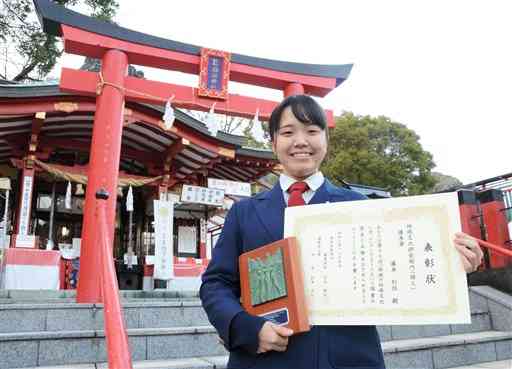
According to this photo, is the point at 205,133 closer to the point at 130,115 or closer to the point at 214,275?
the point at 130,115

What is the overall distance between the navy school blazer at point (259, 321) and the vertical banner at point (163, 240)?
808cm

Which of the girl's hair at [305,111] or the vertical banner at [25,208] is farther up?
the vertical banner at [25,208]

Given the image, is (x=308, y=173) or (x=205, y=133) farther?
(x=205, y=133)

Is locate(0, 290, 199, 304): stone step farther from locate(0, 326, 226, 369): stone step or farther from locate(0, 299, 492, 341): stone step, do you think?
locate(0, 326, 226, 369): stone step

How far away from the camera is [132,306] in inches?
163

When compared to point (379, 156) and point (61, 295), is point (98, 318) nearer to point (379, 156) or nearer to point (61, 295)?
point (61, 295)

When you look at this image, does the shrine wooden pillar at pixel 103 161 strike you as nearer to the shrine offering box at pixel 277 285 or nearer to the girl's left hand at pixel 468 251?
the shrine offering box at pixel 277 285

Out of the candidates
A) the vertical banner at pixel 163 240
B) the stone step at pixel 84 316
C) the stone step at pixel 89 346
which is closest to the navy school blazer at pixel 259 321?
the stone step at pixel 89 346

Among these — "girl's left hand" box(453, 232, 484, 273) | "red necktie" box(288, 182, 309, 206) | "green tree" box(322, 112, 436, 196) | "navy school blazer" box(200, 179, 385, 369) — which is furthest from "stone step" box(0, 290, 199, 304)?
"green tree" box(322, 112, 436, 196)

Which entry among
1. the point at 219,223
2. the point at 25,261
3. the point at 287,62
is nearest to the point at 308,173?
the point at 287,62

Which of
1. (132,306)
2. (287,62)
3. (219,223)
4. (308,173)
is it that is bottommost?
(132,306)

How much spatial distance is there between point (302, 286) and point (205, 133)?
32.5ft

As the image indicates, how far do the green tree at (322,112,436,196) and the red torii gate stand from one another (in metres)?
13.2

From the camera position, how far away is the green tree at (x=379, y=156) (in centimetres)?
2225
